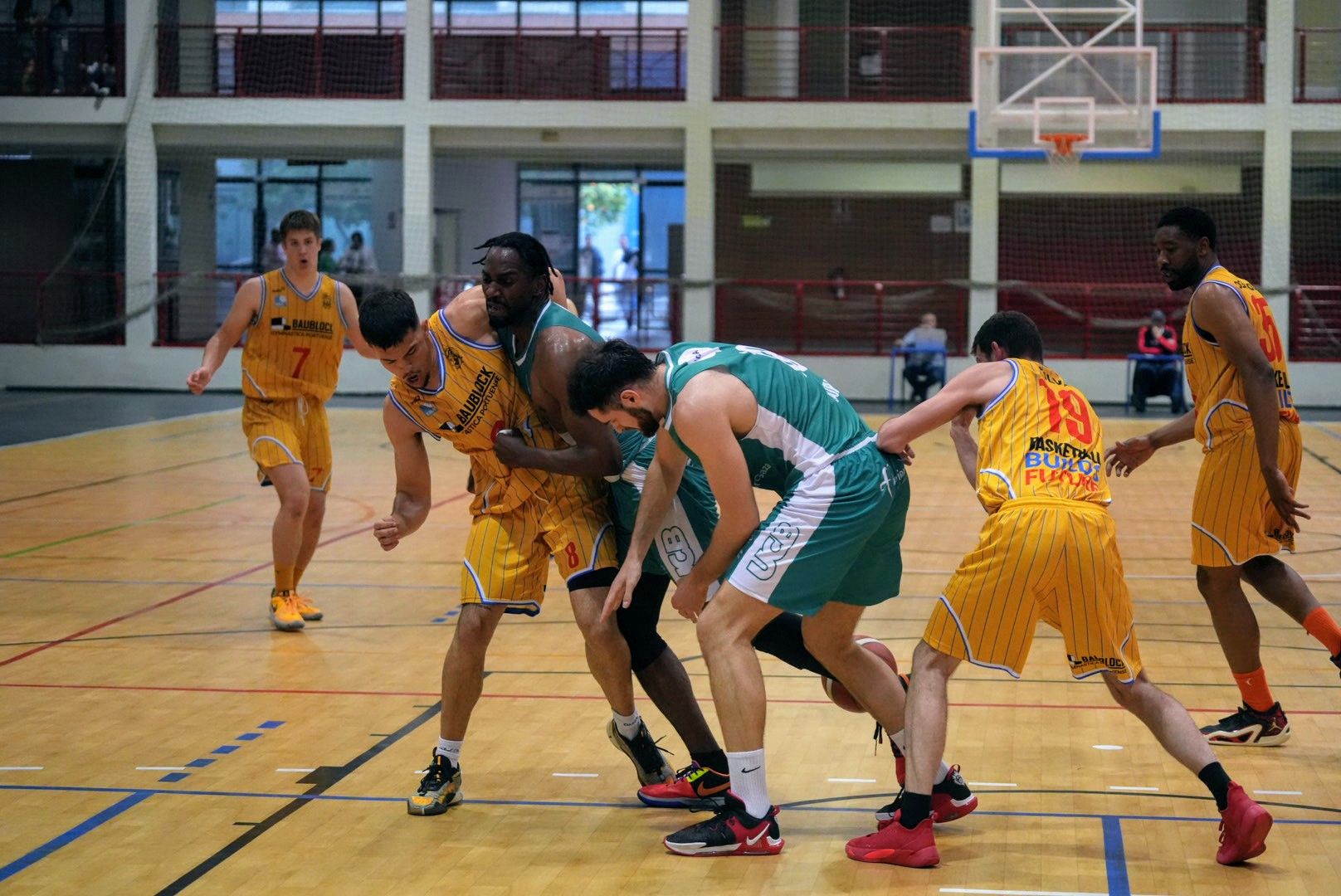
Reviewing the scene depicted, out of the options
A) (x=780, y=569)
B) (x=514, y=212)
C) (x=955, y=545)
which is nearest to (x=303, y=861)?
(x=780, y=569)

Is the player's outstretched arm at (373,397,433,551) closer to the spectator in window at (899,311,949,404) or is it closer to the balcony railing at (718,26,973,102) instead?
the spectator in window at (899,311,949,404)

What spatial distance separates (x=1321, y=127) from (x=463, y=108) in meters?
12.4

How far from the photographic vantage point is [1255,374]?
5.07 meters

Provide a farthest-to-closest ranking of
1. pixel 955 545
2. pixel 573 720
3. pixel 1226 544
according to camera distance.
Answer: pixel 955 545
pixel 573 720
pixel 1226 544

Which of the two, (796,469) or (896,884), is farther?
(796,469)

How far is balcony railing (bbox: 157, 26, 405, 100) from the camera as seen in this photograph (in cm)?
2392

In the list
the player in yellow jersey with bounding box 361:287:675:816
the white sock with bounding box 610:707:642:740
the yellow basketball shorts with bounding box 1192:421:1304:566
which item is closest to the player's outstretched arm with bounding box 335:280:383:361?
the player in yellow jersey with bounding box 361:287:675:816

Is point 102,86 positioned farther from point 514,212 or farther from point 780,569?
point 780,569

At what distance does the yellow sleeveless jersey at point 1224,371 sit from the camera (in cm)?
519

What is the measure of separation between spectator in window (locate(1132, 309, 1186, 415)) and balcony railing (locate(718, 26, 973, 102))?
5.20 metres

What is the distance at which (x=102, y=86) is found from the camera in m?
23.2

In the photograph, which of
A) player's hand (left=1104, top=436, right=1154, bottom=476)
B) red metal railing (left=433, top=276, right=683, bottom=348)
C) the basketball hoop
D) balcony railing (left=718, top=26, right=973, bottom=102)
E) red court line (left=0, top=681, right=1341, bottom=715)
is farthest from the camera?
red metal railing (left=433, top=276, right=683, bottom=348)

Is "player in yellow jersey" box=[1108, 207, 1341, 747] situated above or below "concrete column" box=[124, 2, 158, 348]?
below

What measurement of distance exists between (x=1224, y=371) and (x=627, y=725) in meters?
2.39
